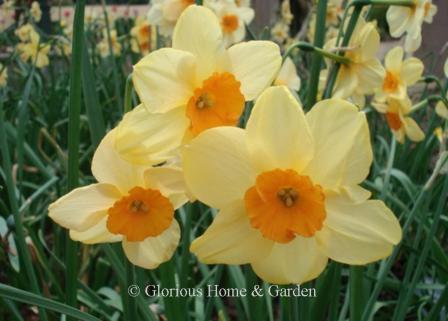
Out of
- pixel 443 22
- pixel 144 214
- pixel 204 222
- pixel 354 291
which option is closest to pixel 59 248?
pixel 204 222

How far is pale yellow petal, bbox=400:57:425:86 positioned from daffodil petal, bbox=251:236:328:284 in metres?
0.88

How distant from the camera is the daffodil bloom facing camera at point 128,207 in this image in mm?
718

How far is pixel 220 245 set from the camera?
646 millimetres

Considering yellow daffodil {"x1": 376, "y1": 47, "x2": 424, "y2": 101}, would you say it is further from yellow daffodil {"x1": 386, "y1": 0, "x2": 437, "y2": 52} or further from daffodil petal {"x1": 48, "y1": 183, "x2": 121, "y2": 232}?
daffodil petal {"x1": 48, "y1": 183, "x2": 121, "y2": 232}

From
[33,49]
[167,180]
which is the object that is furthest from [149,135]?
[33,49]

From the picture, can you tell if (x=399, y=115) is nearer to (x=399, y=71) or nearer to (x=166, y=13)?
(x=399, y=71)

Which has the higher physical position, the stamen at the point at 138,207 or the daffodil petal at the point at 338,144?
the daffodil petal at the point at 338,144

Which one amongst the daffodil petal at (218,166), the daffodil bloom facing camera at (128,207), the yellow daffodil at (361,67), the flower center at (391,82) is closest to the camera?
the daffodil petal at (218,166)

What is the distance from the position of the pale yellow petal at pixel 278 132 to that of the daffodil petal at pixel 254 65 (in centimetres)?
7

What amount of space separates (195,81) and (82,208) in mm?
218

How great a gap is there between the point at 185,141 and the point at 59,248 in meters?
1.35

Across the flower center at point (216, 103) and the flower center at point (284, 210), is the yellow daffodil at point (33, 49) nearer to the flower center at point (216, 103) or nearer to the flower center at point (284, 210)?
the flower center at point (216, 103)

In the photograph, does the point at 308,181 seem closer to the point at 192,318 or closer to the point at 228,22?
the point at 228,22
